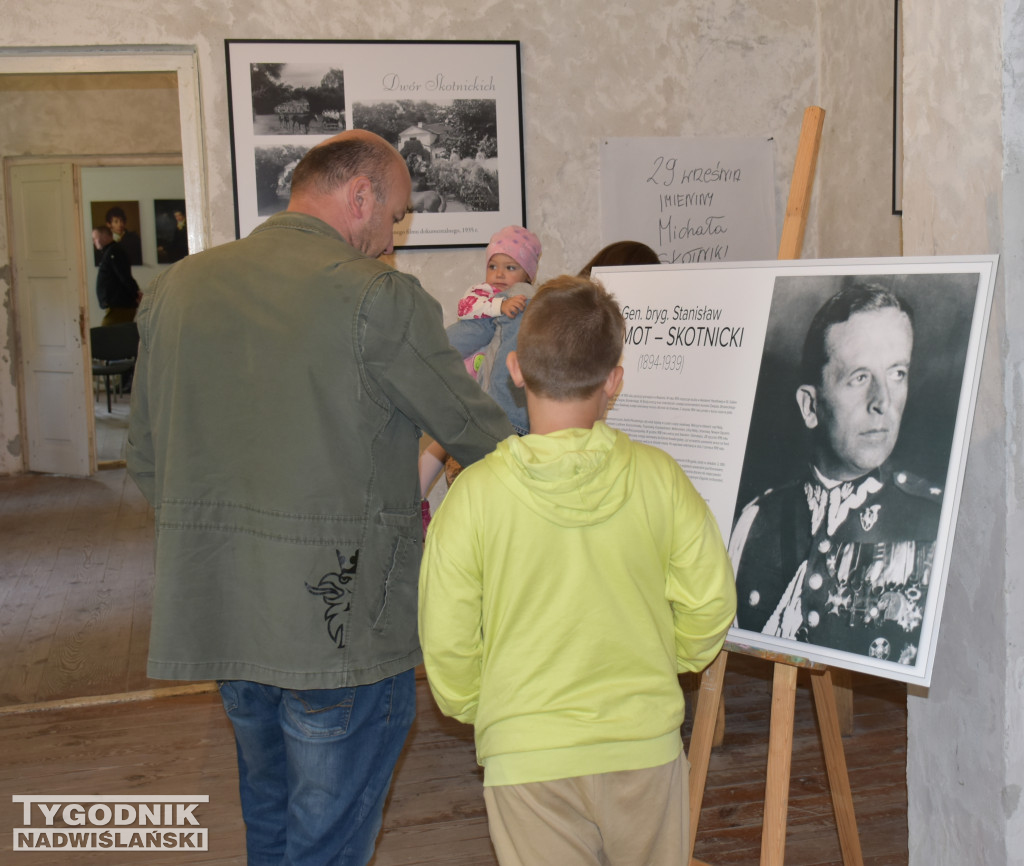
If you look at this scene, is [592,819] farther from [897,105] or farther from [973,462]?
[897,105]

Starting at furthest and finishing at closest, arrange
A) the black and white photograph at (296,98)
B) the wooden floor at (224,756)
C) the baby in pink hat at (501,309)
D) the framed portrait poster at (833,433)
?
the black and white photograph at (296,98) → the baby in pink hat at (501,309) → the wooden floor at (224,756) → the framed portrait poster at (833,433)

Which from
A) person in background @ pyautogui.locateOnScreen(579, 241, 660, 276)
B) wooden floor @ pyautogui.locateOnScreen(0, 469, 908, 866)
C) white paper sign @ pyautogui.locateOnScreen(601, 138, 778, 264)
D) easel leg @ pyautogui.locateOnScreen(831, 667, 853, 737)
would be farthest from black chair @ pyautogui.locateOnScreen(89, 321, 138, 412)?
easel leg @ pyautogui.locateOnScreen(831, 667, 853, 737)

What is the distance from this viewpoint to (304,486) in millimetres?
1513

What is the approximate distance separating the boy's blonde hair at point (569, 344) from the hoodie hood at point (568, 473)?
2.8 inches

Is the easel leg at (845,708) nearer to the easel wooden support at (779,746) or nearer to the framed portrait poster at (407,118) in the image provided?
the easel wooden support at (779,746)

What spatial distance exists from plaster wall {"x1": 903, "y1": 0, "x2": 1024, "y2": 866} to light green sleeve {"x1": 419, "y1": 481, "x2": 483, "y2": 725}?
893 millimetres

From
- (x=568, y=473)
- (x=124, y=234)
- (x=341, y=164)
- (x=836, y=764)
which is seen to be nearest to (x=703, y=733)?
(x=836, y=764)

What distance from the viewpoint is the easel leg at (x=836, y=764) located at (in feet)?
6.64

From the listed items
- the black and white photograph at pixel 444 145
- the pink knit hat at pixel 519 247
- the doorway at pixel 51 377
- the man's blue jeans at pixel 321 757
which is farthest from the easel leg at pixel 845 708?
the doorway at pixel 51 377

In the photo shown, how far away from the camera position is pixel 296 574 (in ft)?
4.98

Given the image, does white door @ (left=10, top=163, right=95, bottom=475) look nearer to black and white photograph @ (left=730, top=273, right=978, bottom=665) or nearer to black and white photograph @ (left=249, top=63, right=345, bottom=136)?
black and white photograph @ (left=249, top=63, right=345, bottom=136)

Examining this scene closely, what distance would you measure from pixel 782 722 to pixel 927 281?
2.66ft

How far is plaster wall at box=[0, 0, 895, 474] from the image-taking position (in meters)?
3.63

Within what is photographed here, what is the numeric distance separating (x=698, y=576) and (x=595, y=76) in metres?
2.90
